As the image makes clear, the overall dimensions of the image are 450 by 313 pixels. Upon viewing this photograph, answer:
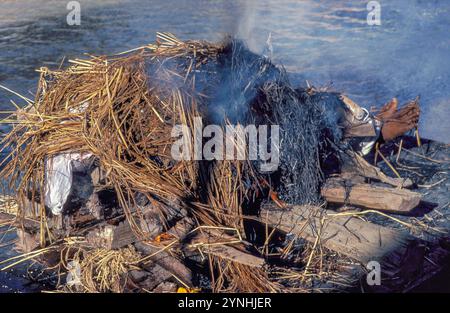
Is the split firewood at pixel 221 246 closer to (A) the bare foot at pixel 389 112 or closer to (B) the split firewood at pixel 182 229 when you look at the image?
(B) the split firewood at pixel 182 229

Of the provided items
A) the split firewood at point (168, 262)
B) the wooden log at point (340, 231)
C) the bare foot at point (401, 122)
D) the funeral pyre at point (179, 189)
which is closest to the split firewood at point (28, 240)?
the funeral pyre at point (179, 189)

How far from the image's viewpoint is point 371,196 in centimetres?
459

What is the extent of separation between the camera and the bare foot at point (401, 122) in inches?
221

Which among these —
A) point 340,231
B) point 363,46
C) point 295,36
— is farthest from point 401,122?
point 295,36

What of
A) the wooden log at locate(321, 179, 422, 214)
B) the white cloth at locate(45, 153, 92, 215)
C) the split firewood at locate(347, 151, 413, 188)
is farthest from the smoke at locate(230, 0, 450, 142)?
the white cloth at locate(45, 153, 92, 215)

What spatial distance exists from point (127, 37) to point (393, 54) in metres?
5.64

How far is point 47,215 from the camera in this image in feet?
14.3

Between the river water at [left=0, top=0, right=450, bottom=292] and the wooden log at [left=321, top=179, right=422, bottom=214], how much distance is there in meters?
2.52

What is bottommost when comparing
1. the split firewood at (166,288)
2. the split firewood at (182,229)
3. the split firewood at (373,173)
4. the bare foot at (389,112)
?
the split firewood at (166,288)

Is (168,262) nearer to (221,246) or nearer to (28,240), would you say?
(221,246)

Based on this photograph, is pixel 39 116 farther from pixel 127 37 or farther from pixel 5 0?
pixel 5 0

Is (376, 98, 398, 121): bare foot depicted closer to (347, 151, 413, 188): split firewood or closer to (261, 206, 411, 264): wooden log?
(347, 151, 413, 188): split firewood

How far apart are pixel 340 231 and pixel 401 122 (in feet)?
6.93

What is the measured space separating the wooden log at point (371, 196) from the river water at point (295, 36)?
8.26 ft
